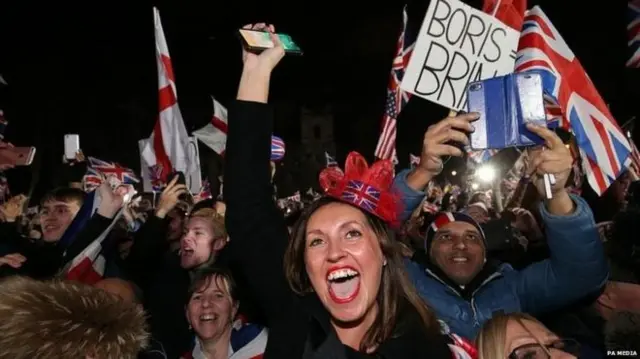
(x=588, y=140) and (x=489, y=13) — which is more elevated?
(x=489, y=13)

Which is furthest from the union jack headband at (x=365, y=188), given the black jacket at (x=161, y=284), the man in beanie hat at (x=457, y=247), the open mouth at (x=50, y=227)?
the open mouth at (x=50, y=227)

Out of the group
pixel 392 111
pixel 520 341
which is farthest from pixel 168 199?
pixel 392 111

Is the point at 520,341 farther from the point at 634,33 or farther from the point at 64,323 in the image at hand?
the point at 634,33

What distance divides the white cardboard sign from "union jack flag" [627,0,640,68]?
3.38 meters

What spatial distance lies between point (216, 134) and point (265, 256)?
692 centimetres

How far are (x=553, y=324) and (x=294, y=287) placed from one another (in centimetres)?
176

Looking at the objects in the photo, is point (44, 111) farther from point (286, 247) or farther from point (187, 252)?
point (286, 247)

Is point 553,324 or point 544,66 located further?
point 544,66

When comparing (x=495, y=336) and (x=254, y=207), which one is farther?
(x=495, y=336)

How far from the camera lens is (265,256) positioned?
2.28 m

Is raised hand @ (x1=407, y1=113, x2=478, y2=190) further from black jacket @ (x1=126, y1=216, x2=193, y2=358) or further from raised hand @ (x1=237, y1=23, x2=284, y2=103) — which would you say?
→ black jacket @ (x1=126, y1=216, x2=193, y2=358)

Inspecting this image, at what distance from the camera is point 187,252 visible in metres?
4.48

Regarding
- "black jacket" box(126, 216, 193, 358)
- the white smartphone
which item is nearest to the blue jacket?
"black jacket" box(126, 216, 193, 358)

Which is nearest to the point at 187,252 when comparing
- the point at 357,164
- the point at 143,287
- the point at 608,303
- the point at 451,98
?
the point at 143,287
